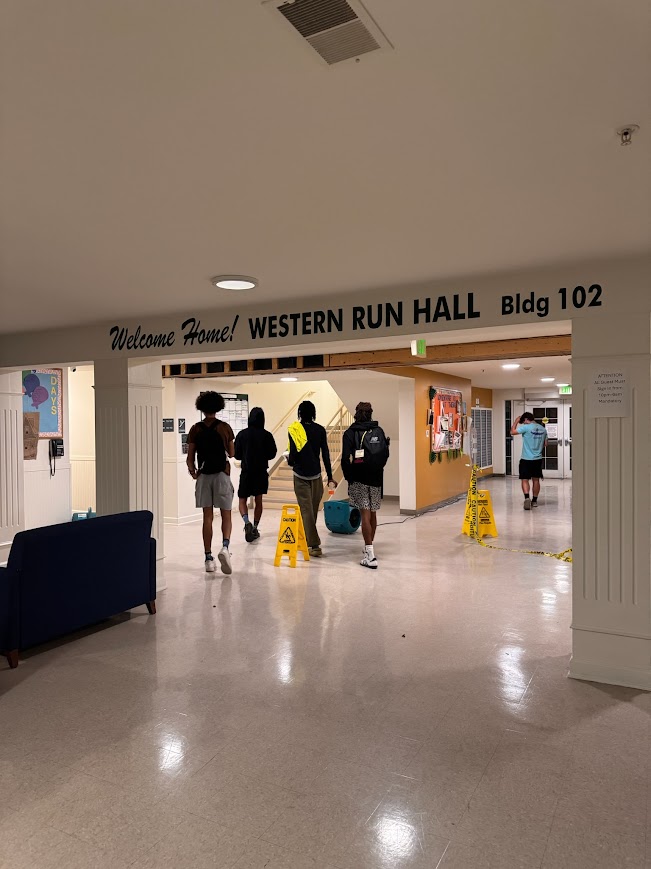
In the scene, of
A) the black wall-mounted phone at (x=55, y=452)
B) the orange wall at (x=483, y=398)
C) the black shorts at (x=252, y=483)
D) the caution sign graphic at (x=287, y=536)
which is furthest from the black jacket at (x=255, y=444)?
the orange wall at (x=483, y=398)

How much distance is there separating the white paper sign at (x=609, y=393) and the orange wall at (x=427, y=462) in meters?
5.20

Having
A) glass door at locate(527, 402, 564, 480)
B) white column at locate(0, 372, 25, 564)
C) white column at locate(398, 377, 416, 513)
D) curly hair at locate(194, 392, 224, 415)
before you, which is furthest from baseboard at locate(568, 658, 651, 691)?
glass door at locate(527, 402, 564, 480)

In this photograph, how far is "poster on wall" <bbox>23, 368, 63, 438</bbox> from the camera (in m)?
8.05

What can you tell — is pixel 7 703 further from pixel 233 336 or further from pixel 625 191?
pixel 625 191

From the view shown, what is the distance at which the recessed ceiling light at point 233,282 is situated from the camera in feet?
11.5

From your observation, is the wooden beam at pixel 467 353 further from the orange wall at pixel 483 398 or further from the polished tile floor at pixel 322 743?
the orange wall at pixel 483 398

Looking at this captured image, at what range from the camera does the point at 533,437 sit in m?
9.58

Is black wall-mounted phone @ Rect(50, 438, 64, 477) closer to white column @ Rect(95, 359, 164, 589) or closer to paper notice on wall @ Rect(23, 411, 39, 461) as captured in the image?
paper notice on wall @ Rect(23, 411, 39, 461)

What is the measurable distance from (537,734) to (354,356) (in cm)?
522

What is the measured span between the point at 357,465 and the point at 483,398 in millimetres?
9192

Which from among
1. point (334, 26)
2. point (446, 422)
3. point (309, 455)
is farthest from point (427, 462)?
point (334, 26)

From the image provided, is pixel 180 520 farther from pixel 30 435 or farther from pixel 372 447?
pixel 372 447

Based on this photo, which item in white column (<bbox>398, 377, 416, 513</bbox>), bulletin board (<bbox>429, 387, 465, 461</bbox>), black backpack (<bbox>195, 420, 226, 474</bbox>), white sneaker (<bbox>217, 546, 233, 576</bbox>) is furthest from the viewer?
bulletin board (<bbox>429, 387, 465, 461</bbox>)

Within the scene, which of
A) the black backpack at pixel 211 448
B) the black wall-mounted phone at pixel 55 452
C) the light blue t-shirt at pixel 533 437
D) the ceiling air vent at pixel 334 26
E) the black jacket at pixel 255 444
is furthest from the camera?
the light blue t-shirt at pixel 533 437
